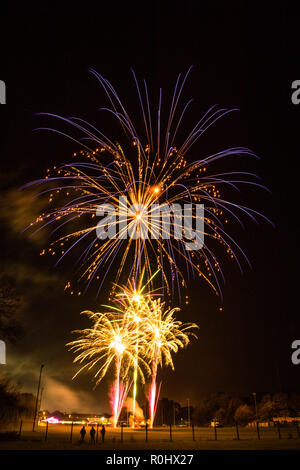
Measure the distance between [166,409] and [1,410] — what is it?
102402 millimetres

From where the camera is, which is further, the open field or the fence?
the fence

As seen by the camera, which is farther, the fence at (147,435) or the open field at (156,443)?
the fence at (147,435)

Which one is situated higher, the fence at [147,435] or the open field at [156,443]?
the fence at [147,435]

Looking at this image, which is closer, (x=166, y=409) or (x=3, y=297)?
(x=3, y=297)

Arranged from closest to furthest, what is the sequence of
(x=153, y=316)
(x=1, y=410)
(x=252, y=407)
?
(x=1, y=410)
(x=153, y=316)
(x=252, y=407)

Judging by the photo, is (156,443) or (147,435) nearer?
(156,443)

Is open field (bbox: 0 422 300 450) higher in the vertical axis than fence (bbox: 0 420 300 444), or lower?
lower

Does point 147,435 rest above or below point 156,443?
above
